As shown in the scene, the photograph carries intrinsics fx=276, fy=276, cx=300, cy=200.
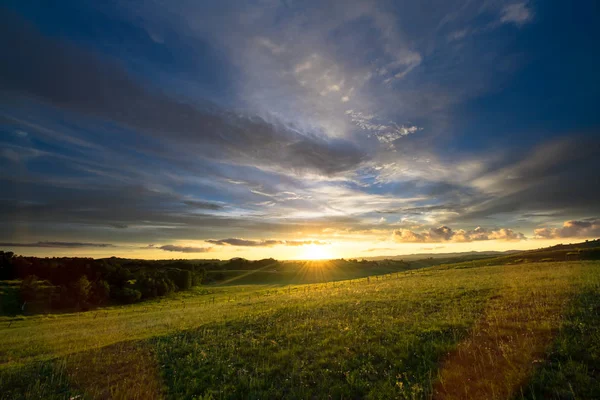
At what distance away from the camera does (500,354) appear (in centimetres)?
867

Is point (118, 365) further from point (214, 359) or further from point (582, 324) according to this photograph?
point (582, 324)

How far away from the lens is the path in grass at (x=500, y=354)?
7.14 meters

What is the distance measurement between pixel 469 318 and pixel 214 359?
38.5 feet

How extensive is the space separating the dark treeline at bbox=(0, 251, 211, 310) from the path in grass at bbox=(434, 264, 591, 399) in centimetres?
9217

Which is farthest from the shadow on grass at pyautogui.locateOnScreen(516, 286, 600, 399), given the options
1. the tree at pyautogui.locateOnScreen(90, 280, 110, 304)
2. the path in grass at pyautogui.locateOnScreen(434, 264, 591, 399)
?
the tree at pyautogui.locateOnScreen(90, 280, 110, 304)

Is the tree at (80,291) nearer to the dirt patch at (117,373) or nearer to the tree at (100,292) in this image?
the tree at (100,292)

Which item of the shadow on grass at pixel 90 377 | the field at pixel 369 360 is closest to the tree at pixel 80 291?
the field at pixel 369 360

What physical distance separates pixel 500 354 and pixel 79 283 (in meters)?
95.3

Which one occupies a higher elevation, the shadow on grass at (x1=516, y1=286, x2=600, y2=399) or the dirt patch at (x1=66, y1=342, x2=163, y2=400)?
the shadow on grass at (x1=516, y1=286, x2=600, y2=399)

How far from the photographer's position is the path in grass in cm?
714

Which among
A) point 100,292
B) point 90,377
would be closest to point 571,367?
point 90,377

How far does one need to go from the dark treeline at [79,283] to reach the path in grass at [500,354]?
9217cm

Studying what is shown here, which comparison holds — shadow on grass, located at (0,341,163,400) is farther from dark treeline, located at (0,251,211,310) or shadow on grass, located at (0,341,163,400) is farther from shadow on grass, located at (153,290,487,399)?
dark treeline, located at (0,251,211,310)

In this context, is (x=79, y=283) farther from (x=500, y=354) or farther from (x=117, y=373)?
(x=500, y=354)
